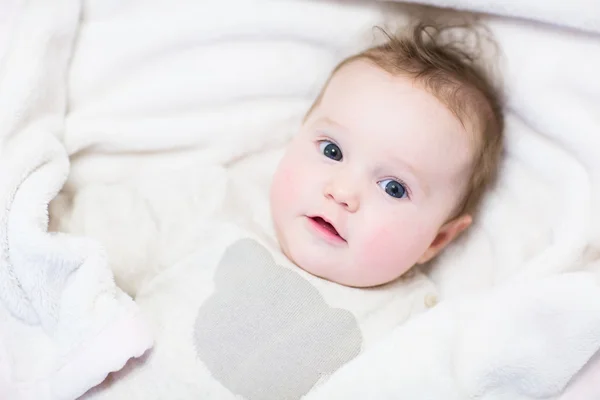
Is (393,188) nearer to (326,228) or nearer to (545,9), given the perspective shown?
(326,228)

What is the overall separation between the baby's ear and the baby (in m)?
0.03

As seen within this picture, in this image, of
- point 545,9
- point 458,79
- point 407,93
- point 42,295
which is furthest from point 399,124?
point 42,295

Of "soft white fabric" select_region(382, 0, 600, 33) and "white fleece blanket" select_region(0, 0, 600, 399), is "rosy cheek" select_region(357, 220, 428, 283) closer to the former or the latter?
"white fleece blanket" select_region(0, 0, 600, 399)

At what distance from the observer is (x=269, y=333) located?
1.09m

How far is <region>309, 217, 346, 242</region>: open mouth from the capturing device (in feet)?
3.66

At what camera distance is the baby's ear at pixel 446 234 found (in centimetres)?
123

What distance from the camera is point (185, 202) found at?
1259mm

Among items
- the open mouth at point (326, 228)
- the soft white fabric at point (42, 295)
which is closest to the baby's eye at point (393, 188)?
the open mouth at point (326, 228)

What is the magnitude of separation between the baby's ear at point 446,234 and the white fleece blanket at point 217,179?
2.5 inches

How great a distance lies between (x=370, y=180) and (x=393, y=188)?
1.7 inches

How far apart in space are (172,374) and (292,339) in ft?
0.61

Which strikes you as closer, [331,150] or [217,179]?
[331,150]

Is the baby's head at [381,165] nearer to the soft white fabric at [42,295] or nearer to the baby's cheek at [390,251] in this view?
the baby's cheek at [390,251]

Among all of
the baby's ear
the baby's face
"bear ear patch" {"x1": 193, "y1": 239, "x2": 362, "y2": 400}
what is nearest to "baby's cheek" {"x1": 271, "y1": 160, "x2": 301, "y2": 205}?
the baby's face
